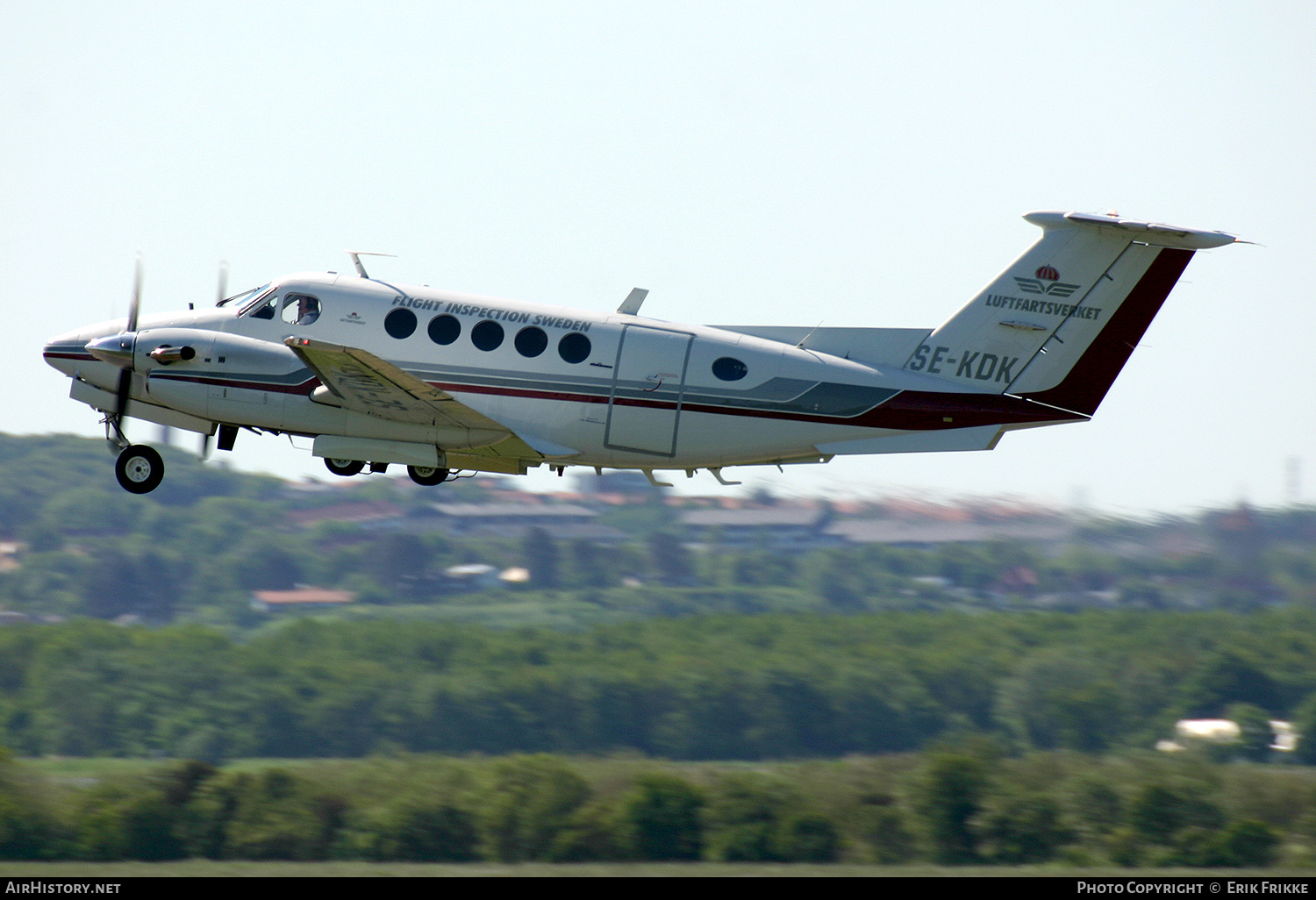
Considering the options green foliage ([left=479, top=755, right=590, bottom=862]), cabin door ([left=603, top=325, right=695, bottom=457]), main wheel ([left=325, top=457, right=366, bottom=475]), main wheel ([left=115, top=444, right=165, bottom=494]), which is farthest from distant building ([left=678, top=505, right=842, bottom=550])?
→ cabin door ([left=603, top=325, right=695, bottom=457])

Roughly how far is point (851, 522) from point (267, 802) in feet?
120

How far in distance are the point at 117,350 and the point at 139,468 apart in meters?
2.16

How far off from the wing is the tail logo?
6918mm

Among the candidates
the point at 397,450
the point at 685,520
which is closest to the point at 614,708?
the point at 685,520

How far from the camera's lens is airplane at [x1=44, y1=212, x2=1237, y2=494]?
1847cm

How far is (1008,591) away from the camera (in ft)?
238

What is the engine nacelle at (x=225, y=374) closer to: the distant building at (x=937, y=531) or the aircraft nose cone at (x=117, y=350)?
the aircraft nose cone at (x=117, y=350)

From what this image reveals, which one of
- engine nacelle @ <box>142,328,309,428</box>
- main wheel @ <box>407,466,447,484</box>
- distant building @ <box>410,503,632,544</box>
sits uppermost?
engine nacelle @ <box>142,328,309,428</box>

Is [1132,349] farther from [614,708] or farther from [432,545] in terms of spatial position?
[432,545]

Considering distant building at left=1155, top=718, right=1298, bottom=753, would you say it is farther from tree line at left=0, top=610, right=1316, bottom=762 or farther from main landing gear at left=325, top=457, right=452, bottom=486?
main landing gear at left=325, top=457, right=452, bottom=486

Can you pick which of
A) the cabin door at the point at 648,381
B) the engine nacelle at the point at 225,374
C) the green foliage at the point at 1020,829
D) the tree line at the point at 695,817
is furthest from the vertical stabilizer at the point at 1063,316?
the green foliage at the point at 1020,829

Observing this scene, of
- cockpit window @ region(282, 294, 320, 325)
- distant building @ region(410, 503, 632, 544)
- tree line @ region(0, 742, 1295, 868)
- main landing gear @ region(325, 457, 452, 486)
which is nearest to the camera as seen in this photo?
cockpit window @ region(282, 294, 320, 325)

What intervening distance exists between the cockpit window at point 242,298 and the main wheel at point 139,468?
8.76 ft

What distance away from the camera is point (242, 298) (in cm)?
1997
